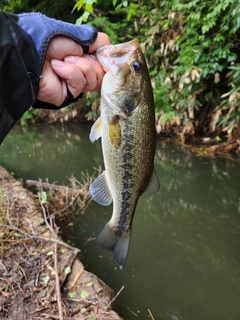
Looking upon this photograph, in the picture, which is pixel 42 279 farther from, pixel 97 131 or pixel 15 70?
pixel 15 70

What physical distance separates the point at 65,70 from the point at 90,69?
15cm

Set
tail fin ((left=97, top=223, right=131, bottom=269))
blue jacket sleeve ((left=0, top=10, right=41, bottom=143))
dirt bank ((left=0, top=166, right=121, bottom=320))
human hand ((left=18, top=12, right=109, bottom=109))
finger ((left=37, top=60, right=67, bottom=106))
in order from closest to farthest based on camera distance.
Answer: blue jacket sleeve ((left=0, top=10, right=41, bottom=143)) < human hand ((left=18, top=12, right=109, bottom=109)) < finger ((left=37, top=60, right=67, bottom=106)) < tail fin ((left=97, top=223, right=131, bottom=269)) < dirt bank ((left=0, top=166, right=121, bottom=320))

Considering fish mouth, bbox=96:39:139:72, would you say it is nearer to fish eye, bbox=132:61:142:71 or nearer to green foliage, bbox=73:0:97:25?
fish eye, bbox=132:61:142:71

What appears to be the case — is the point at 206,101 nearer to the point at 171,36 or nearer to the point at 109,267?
the point at 171,36

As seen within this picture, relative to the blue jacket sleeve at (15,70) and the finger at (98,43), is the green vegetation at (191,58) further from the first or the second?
the blue jacket sleeve at (15,70)

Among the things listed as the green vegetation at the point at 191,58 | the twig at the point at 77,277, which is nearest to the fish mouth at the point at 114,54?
the twig at the point at 77,277

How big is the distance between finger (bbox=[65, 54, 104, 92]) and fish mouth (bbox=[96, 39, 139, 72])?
6 cm

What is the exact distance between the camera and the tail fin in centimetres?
193

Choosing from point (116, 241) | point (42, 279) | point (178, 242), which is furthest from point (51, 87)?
point (178, 242)

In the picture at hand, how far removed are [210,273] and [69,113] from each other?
8.15 meters

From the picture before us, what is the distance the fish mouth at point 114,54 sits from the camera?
1493 mm

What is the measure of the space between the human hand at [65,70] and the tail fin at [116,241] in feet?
2.89

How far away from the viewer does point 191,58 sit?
6.41m

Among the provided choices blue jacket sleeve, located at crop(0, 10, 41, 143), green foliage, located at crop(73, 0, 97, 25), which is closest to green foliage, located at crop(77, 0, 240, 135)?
green foliage, located at crop(73, 0, 97, 25)
